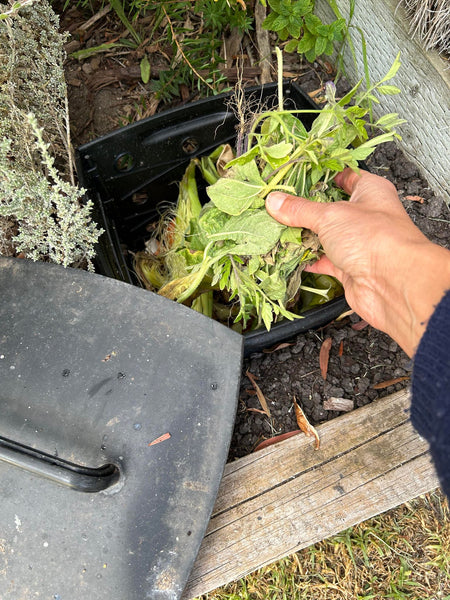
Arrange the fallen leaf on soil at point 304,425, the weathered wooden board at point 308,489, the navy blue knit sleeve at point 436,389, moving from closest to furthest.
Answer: the navy blue knit sleeve at point 436,389 → the weathered wooden board at point 308,489 → the fallen leaf on soil at point 304,425

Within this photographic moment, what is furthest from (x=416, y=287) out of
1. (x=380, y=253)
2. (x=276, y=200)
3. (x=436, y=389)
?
(x=276, y=200)

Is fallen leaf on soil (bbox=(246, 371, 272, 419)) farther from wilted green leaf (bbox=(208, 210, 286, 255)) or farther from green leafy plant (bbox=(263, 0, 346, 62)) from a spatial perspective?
green leafy plant (bbox=(263, 0, 346, 62))

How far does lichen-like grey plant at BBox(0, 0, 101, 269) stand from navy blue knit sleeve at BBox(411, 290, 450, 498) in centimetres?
82

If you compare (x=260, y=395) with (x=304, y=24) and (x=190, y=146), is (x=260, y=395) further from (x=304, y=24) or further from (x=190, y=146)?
(x=304, y=24)

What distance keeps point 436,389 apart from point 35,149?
115 centimetres

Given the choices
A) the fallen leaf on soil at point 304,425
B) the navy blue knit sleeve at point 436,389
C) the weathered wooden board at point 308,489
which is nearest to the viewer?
the navy blue knit sleeve at point 436,389

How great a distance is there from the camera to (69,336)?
4.11 ft

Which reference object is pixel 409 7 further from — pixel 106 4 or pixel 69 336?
pixel 69 336

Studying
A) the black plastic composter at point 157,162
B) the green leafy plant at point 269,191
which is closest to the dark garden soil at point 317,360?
the black plastic composter at point 157,162

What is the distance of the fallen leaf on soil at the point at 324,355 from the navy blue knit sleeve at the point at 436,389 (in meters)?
0.77

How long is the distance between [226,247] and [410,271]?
433 millimetres

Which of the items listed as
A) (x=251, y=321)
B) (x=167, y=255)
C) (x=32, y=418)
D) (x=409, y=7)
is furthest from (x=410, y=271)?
(x=409, y=7)

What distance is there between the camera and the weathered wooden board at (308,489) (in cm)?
136

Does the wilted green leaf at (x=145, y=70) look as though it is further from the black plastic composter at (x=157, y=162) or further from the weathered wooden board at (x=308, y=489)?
the weathered wooden board at (x=308, y=489)
